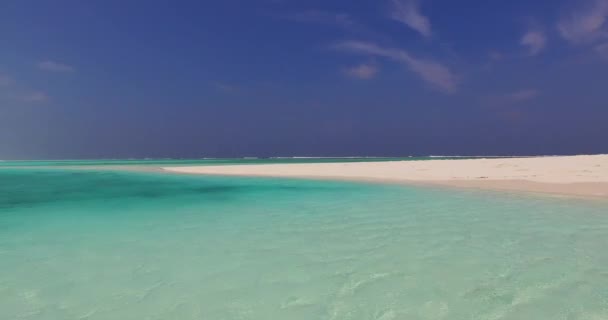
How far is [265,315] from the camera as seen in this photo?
3.31 metres

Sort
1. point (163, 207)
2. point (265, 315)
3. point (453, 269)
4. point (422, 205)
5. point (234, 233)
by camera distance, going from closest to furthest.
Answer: point (265, 315)
point (453, 269)
point (234, 233)
point (422, 205)
point (163, 207)

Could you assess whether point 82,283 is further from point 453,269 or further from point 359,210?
point 359,210

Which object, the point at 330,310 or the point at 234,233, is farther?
the point at 234,233

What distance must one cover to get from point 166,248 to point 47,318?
8.43ft

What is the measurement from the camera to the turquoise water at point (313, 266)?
11.3 feet

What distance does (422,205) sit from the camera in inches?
419

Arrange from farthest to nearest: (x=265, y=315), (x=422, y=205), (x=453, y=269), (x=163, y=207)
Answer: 1. (x=163, y=207)
2. (x=422, y=205)
3. (x=453, y=269)
4. (x=265, y=315)

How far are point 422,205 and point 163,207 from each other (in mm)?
8207

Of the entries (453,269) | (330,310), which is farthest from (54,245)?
(453,269)

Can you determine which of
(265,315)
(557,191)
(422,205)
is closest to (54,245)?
(265,315)

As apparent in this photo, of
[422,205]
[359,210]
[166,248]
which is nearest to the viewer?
[166,248]

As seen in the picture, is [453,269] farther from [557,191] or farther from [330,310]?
[557,191]

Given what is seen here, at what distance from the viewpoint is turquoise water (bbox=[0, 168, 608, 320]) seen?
11.3 ft

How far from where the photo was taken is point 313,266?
4762 mm
